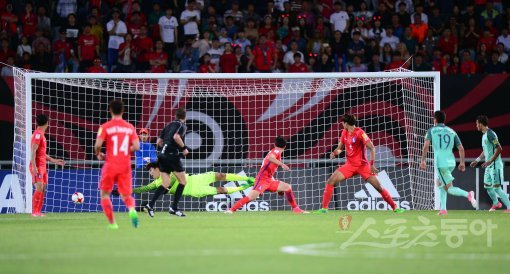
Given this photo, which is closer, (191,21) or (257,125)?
(257,125)

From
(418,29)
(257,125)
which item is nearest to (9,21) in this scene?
(257,125)

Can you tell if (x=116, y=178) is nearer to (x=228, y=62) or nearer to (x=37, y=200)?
(x=37, y=200)

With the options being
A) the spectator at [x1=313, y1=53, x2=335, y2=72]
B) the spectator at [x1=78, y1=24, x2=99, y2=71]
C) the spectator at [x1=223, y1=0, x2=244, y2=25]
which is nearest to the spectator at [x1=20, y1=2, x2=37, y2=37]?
the spectator at [x1=78, y1=24, x2=99, y2=71]

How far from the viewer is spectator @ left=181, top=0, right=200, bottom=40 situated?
25828 millimetres

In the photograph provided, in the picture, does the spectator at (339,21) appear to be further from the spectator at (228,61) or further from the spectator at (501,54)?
the spectator at (501,54)

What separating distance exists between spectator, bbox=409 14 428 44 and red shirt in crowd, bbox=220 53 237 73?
4959mm

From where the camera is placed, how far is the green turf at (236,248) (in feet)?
30.3

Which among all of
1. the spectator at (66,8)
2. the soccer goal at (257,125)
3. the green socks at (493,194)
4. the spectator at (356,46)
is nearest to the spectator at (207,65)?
the soccer goal at (257,125)

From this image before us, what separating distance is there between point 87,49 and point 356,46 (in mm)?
6614

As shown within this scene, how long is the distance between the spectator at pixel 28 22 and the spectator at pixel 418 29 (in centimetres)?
958

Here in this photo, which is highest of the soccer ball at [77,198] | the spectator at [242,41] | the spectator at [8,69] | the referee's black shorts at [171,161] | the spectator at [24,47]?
the spectator at [242,41]

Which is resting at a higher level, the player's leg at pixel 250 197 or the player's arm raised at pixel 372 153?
the player's arm raised at pixel 372 153

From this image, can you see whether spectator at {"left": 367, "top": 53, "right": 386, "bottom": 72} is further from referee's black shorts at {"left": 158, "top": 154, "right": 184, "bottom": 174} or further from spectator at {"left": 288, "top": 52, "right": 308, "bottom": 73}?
referee's black shorts at {"left": 158, "top": 154, "right": 184, "bottom": 174}

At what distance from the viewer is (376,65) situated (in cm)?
2494
